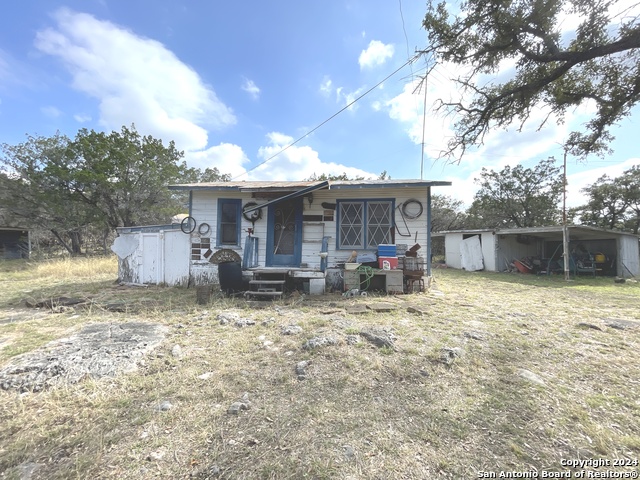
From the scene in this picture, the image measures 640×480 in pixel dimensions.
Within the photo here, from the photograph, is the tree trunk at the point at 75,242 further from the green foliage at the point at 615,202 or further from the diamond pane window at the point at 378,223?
the green foliage at the point at 615,202

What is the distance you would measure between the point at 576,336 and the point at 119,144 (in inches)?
802

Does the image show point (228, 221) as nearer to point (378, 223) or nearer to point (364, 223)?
point (364, 223)

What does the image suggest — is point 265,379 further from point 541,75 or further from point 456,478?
point 541,75

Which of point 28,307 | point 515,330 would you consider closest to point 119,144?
point 28,307

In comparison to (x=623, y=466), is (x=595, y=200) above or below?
above

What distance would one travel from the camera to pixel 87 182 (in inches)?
585

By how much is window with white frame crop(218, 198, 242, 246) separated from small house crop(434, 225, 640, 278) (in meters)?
12.1

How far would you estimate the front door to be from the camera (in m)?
6.91

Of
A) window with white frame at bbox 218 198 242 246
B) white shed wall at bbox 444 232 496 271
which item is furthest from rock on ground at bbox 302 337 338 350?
white shed wall at bbox 444 232 496 271

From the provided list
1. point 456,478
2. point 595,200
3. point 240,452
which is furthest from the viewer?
point 595,200

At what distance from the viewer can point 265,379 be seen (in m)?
2.37

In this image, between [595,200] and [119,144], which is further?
[595,200]

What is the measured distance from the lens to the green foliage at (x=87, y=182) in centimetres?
1499

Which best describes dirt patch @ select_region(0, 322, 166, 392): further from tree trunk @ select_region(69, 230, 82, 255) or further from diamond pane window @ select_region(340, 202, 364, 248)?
tree trunk @ select_region(69, 230, 82, 255)
